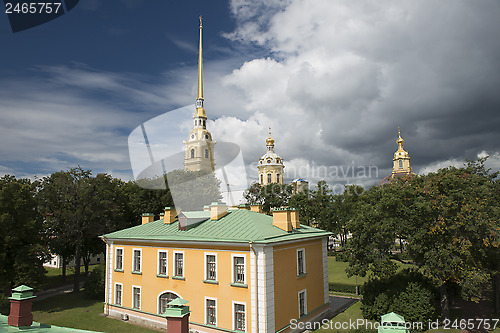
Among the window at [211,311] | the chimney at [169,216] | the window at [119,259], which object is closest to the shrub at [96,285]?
the window at [119,259]

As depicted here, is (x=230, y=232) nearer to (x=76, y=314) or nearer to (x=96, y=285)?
(x=76, y=314)

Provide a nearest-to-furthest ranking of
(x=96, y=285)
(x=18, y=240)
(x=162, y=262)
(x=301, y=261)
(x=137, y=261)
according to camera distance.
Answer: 1. (x=301, y=261)
2. (x=162, y=262)
3. (x=137, y=261)
4. (x=18, y=240)
5. (x=96, y=285)

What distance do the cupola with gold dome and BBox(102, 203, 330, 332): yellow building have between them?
237 feet

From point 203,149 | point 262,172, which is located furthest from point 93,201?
point 262,172

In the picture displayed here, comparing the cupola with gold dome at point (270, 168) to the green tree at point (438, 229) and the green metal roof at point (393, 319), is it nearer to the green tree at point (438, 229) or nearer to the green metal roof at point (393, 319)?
the green tree at point (438, 229)

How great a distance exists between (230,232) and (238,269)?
2521 mm

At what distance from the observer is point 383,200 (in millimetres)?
22250

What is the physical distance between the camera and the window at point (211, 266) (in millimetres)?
20798

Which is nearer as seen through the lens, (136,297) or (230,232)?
(230,232)

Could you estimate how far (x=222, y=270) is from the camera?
20359 mm

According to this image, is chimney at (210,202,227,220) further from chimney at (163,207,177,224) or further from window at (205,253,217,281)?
chimney at (163,207,177,224)

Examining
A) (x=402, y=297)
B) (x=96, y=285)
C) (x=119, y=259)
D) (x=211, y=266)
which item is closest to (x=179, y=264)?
(x=211, y=266)

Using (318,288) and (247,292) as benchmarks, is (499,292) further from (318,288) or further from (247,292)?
(247,292)

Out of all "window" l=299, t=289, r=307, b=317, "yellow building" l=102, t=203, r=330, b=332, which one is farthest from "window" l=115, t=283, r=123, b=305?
"window" l=299, t=289, r=307, b=317
